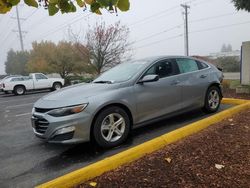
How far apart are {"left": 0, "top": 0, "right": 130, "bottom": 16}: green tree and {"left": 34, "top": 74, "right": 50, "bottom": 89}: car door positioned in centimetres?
2042

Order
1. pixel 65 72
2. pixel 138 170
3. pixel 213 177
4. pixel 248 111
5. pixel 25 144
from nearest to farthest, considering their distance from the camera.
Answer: pixel 213 177 < pixel 138 170 < pixel 25 144 < pixel 248 111 < pixel 65 72

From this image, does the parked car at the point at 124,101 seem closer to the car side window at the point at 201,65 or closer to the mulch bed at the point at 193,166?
the car side window at the point at 201,65

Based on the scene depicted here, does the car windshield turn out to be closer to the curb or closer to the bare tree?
the curb

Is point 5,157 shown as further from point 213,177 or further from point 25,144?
point 213,177

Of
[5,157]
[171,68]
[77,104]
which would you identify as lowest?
[5,157]

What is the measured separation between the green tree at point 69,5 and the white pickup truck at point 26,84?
20422 millimetres

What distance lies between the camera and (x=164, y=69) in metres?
5.60

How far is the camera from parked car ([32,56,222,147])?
424 cm

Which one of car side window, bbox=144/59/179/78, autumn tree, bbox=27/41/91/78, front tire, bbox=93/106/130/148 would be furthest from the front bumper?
autumn tree, bbox=27/41/91/78

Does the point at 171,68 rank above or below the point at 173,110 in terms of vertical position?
above

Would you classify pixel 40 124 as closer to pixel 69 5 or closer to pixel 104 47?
pixel 69 5

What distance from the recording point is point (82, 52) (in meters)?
24.7

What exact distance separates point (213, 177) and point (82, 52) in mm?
22665

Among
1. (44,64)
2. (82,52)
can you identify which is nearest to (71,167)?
→ (82,52)
